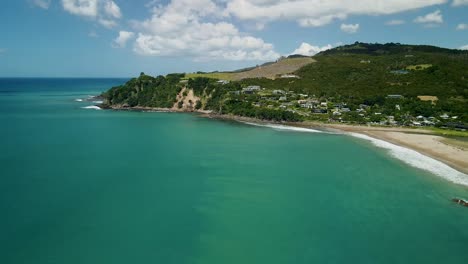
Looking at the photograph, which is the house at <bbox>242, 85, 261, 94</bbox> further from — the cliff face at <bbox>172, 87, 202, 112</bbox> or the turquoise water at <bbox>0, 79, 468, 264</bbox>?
the turquoise water at <bbox>0, 79, 468, 264</bbox>

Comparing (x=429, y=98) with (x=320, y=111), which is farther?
(x=429, y=98)

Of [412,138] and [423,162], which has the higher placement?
[412,138]

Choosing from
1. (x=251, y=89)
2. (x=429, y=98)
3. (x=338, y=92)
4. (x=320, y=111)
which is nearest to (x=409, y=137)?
(x=320, y=111)

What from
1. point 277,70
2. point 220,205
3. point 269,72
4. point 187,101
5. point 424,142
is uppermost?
point 277,70

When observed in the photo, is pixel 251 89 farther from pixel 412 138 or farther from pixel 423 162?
pixel 423 162

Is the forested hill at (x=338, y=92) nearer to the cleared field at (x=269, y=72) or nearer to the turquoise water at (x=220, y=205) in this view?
the cleared field at (x=269, y=72)

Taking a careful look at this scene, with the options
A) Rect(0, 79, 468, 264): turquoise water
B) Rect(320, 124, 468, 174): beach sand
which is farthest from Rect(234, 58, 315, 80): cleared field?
Rect(0, 79, 468, 264): turquoise water
